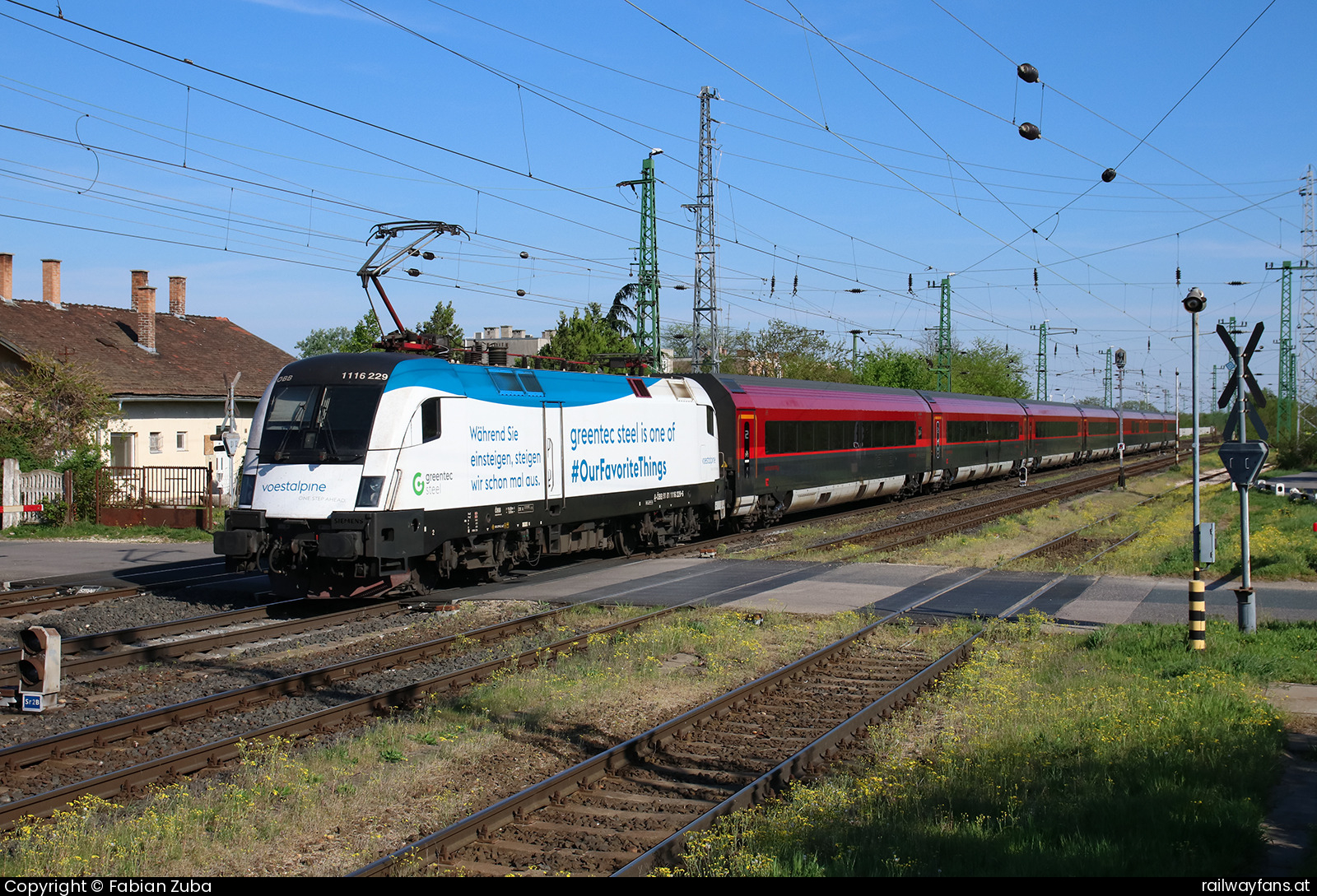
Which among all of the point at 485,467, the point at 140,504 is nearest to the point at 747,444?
the point at 485,467

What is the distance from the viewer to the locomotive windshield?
532 inches

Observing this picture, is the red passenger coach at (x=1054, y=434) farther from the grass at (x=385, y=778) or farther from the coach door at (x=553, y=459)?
the grass at (x=385, y=778)

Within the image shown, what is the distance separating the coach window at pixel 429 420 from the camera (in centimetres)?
1390

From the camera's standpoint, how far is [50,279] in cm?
3797

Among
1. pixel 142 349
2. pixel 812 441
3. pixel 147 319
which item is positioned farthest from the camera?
pixel 147 319

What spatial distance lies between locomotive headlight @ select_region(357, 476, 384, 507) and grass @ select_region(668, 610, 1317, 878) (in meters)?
7.46

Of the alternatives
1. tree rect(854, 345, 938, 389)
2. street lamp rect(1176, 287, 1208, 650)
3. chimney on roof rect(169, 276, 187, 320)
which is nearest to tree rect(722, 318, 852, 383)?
tree rect(854, 345, 938, 389)

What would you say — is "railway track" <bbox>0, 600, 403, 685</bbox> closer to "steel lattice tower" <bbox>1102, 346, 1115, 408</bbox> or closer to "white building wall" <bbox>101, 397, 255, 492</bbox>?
"white building wall" <bbox>101, 397, 255, 492</bbox>

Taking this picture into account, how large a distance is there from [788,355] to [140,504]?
41547mm

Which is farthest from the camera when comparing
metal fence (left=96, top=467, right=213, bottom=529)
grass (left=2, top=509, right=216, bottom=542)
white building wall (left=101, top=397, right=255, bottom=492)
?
white building wall (left=101, top=397, right=255, bottom=492)

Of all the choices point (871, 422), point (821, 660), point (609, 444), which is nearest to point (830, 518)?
point (871, 422)

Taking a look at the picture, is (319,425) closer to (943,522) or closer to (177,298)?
(943,522)

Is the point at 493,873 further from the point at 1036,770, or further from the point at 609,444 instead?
the point at 609,444

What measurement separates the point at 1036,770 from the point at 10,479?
1072 inches
